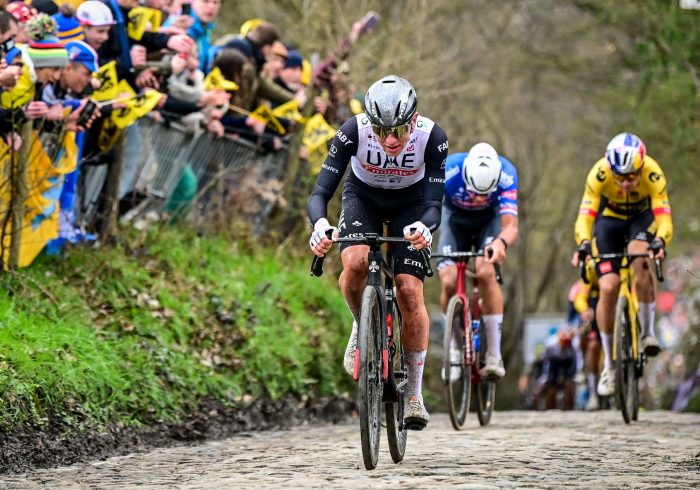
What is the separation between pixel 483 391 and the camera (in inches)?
477

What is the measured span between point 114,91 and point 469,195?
3221 mm

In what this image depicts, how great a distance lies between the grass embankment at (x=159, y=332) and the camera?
891cm

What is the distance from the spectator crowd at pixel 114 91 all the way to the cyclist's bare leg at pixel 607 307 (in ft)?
13.5

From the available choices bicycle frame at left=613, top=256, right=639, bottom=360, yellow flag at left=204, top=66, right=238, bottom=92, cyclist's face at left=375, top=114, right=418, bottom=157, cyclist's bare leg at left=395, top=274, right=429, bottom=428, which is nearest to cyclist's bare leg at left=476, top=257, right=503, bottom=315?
bicycle frame at left=613, top=256, right=639, bottom=360

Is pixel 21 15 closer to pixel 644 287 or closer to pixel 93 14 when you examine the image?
pixel 93 14

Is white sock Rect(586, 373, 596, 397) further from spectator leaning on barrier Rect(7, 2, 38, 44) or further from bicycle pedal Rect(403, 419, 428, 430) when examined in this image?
spectator leaning on barrier Rect(7, 2, 38, 44)

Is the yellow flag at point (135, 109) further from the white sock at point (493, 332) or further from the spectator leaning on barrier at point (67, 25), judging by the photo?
the white sock at point (493, 332)

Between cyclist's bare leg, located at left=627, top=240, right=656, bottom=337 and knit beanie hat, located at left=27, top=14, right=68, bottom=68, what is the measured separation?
18.8 ft

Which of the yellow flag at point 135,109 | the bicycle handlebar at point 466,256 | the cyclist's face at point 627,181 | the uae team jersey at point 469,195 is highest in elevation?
the yellow flag at point 135,109

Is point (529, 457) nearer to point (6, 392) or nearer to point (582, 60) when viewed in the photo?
point (6, 392)

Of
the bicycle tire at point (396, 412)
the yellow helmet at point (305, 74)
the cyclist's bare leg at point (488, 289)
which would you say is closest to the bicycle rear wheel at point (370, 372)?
the bicycle tire at point (396, 412)

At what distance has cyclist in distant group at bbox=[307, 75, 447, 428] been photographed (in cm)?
800

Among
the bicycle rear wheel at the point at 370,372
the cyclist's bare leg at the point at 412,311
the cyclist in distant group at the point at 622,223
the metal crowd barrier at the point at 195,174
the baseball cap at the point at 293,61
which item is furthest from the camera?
the baseball cap at the point at 293,61

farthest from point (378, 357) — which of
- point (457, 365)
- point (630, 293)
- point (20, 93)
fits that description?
point (630, 293)
